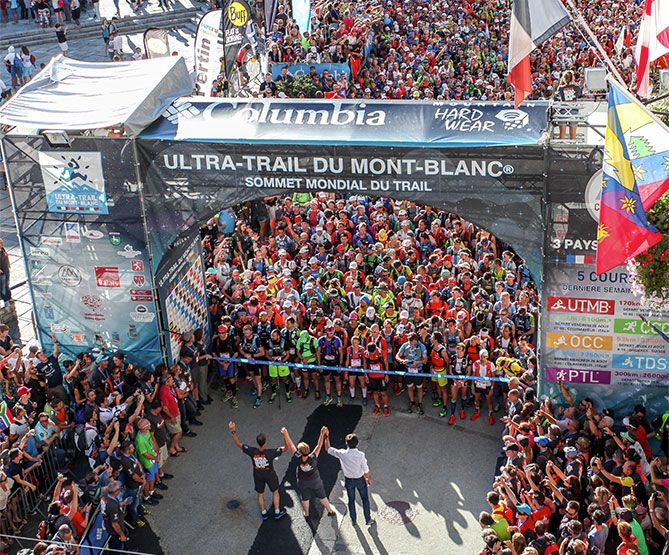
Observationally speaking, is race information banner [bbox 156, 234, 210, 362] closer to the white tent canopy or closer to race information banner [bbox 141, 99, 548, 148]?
race information banner [bbox 141, 99, 548, 148]

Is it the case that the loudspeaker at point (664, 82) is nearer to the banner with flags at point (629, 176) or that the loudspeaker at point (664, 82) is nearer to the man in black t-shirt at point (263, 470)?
the banner with flags at point (629, 176)

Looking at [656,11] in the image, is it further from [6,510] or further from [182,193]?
[6,510]

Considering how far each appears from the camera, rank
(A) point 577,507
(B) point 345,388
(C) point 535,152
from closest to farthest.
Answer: (A) point 577,507, (C) point 535,152, (B) point 345,388

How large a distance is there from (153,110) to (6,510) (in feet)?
20.3

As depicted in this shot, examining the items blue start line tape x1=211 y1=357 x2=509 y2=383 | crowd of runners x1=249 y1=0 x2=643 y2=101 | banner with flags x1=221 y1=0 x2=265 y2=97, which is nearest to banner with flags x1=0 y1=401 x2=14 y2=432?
blue start line tape x1=211 y1=357 x2=509 y2=383

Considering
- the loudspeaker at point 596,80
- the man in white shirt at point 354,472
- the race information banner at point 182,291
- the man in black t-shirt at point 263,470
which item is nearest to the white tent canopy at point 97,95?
the race information banner at point 182,291

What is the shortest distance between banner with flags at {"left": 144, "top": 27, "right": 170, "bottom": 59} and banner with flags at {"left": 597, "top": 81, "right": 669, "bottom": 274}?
1766 centimetres

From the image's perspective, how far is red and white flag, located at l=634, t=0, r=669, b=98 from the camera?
1055 centimetres

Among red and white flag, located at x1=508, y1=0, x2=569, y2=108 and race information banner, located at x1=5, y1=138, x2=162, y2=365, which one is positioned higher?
red and white flag, located at x1=508, y1=0, x2=569, y2=108

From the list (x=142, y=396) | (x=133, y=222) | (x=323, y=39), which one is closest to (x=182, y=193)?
(x=133, y=222)

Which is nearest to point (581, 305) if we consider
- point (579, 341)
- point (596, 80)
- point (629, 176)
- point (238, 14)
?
point (579, 341)

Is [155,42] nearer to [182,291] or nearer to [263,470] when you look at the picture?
[182,291]

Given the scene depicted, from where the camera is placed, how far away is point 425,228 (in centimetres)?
1841

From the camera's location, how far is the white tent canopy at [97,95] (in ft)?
44.4
